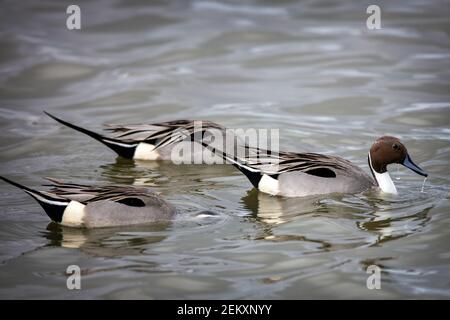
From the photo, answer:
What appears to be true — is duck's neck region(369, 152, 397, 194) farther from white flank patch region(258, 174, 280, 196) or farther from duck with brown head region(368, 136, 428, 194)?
white flank patch region(258, 174, 280, 196)

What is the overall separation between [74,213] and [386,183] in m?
2.97

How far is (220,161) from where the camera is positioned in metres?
9.36

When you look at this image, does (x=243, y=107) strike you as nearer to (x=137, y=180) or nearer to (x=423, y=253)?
(x=137, y=180)

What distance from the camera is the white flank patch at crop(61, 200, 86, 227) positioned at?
23.0 ft

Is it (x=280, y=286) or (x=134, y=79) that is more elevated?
(x=134, y=79)

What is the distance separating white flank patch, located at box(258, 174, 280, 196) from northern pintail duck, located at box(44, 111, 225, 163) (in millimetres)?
1273

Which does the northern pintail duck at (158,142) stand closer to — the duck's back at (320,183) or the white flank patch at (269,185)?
the white flank patch at (269,185)

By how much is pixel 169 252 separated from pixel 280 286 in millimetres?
1004

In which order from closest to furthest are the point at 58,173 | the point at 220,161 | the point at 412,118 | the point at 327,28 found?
the point at 58,173
the point at 220,161
the point at 412,118
the point at 327,28

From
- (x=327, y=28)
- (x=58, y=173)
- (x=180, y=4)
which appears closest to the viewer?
(x=58, y=173)

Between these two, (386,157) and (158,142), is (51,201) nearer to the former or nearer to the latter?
(158,142)

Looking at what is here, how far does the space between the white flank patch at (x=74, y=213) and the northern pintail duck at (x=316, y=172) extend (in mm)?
1719

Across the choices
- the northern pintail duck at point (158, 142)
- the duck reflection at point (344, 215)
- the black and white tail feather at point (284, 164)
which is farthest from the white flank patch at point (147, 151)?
the duck reflection at point (344, 215)
